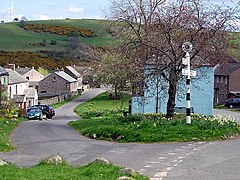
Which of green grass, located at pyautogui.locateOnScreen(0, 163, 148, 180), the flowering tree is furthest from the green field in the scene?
green grass, located at pyautogui.locateOnScreen(0, 163, 148, 180)

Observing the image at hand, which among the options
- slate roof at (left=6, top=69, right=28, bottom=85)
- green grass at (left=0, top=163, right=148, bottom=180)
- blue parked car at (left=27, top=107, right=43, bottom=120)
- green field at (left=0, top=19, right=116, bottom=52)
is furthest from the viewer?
green field at (left=0, top=19, right=116, bottom=52)

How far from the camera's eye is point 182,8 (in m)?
28.1

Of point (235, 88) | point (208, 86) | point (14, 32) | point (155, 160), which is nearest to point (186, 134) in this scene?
point (155, 160)

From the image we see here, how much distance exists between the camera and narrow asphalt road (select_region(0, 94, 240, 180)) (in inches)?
546

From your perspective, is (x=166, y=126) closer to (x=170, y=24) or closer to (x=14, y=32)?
(x=170, y=24)

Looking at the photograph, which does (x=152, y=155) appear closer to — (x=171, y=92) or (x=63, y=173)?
(x=63, y=173)

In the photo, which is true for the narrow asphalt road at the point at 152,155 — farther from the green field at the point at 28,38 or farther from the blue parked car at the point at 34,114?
the green field at the point at 28,38

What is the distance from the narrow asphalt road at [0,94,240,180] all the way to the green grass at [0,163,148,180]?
1092mm

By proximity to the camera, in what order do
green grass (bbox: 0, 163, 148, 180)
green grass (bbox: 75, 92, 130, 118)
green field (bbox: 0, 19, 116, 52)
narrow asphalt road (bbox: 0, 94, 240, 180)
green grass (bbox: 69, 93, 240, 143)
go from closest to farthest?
green grass (bbox: 0, 163, 148, 180) → narrow asphalt road (bbox: 0, 94, 240, 180) → green grass (bbox: 69, 93, 240, 143) → green grass (bbox: 75, 92, 130, 118) → green field (bbox: 0, 19, 116, 52)

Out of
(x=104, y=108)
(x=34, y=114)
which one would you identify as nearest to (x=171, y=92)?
(x=34, y=114)

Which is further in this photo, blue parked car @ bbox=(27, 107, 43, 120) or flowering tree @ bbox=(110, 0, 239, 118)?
blue parked car @ bbox=(27, 107, 43, 120)

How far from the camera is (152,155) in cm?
1736

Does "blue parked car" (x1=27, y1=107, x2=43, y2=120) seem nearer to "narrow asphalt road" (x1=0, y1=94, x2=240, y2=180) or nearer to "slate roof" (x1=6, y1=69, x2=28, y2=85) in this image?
"slate roof" (x1=6, y1=69, x2=28, y2=85)

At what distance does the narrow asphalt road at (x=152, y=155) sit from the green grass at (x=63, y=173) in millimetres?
1092
